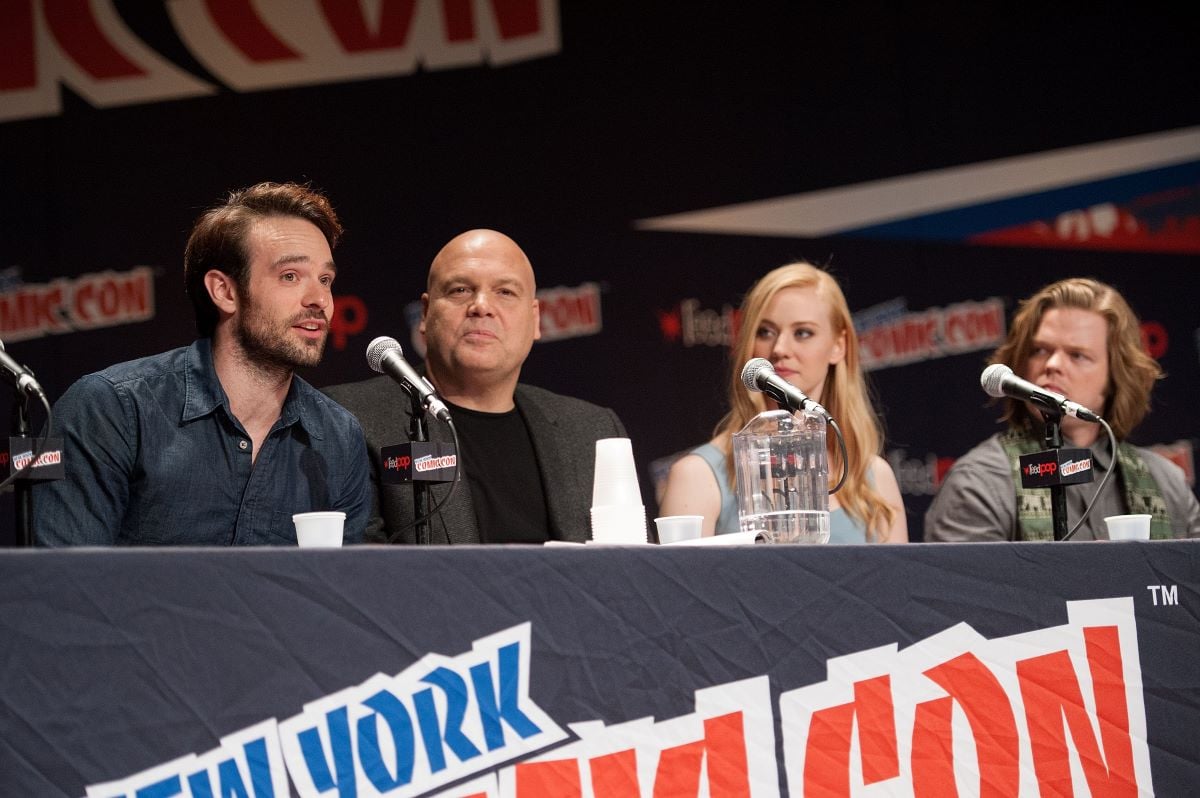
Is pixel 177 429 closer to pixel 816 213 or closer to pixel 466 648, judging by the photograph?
pixel 466 648

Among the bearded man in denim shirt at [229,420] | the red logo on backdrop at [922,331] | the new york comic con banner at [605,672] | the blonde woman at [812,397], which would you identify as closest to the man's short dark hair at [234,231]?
the bearded man in denim shirt at [229,420]

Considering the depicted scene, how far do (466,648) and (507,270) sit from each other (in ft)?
4.75

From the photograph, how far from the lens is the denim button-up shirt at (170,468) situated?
207 centimetres

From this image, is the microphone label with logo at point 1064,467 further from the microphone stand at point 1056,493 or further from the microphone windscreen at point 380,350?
the microphone windscreen at point 380,350

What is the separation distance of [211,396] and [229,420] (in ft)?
0.19

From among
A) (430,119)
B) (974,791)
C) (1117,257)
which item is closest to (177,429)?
(974,791)

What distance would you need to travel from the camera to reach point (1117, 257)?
455cm

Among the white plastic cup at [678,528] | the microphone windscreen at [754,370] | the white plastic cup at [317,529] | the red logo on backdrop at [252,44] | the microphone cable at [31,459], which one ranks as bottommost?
the white plastic cup at [678,528]

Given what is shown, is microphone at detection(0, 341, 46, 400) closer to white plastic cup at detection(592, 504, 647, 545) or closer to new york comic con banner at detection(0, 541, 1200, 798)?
new york comic con banner at detection(0, 541, 1200, 798)

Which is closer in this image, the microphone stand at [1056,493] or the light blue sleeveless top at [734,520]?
the microphone stand at [1056,493]

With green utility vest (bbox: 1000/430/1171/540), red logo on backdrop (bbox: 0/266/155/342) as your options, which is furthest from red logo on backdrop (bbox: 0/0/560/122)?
green utility vest (bbox: 1000/430/1171/540)

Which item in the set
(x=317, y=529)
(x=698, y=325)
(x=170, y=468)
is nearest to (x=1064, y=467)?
(x=317, y=529)

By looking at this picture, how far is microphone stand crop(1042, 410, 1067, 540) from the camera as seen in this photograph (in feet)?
7.09

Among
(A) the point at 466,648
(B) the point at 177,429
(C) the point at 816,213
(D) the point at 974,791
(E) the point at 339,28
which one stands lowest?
(D) the point at 974,791
